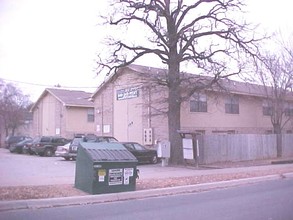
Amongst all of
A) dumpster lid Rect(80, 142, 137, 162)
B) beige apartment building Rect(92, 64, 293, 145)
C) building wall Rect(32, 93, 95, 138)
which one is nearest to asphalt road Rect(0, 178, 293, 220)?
dumpster lid Rect(80, 142, 137, 162)

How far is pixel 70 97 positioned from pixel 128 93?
15.6m

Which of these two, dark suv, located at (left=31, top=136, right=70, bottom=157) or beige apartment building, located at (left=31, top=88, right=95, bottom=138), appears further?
beige apartment building, located at (left=31, top=88, right=95, bottom=138)

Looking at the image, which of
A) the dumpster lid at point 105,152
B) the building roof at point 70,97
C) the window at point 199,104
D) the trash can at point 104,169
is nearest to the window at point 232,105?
the window at point 199,104

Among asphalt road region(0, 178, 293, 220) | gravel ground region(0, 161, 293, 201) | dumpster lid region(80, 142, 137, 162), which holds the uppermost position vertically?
dumpster lid region(80, 142, 137, 162)

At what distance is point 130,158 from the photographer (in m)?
12.8

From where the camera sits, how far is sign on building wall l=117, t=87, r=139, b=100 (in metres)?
31.8

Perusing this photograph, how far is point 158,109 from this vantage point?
95.1 ft

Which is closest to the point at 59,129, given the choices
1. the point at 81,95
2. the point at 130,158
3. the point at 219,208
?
the point at 81,95

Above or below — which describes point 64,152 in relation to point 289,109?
below

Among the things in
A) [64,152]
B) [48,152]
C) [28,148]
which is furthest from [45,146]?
[64,152]

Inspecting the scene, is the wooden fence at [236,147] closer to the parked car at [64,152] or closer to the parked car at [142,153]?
the parked car at [142,153]

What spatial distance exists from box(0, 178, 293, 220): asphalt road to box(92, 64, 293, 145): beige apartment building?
15595 millimetres

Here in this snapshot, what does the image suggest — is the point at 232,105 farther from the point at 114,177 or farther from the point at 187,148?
the point at 114,177

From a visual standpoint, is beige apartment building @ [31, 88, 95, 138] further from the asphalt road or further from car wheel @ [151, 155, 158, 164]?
the asphalt road
